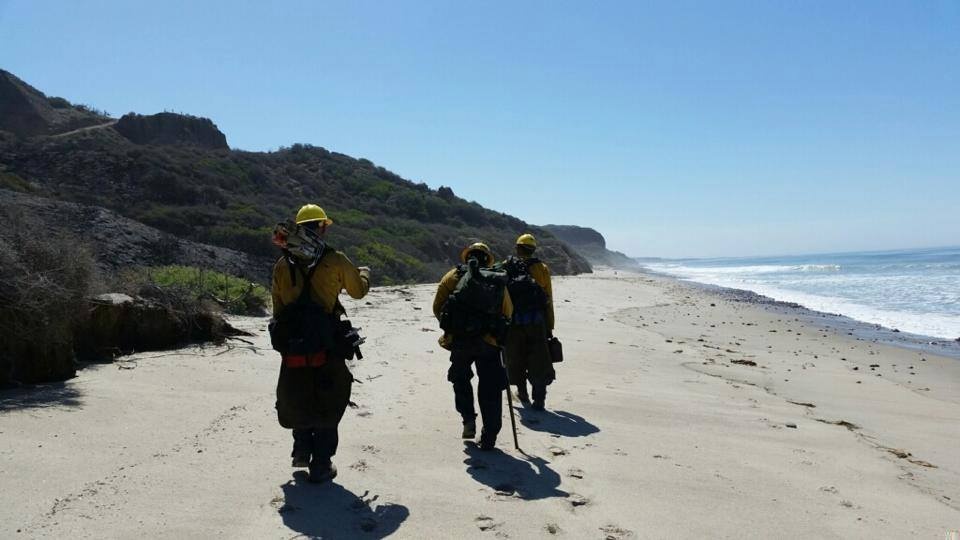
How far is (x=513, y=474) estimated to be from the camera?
4.52 meters

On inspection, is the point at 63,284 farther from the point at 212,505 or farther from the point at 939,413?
the point at 939,413

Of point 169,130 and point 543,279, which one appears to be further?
point 169,130

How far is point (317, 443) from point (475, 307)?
64.5 inches

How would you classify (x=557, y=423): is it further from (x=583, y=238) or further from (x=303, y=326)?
(x=583, y=238)

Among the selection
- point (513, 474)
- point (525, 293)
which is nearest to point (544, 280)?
point (525, 293)

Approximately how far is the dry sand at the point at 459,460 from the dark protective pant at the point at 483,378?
282mm

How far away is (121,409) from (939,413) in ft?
28.2

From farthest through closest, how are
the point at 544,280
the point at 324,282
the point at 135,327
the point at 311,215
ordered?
1. the point at 135,327
2. the point at 544,280
3. the point at 311,215
4. the point at 324,282

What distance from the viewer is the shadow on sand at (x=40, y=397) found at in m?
4.80

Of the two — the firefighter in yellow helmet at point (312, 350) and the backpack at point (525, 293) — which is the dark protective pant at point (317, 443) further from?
the backpack at point (525, 293)

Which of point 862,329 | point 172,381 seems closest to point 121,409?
point 172,381

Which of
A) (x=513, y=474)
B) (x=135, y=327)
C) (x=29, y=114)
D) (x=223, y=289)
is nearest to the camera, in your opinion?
(x=513, y=474)

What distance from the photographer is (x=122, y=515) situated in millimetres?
3369

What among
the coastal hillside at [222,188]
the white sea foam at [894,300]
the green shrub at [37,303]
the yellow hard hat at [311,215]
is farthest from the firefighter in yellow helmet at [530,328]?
the white sea foam at [894,300]
